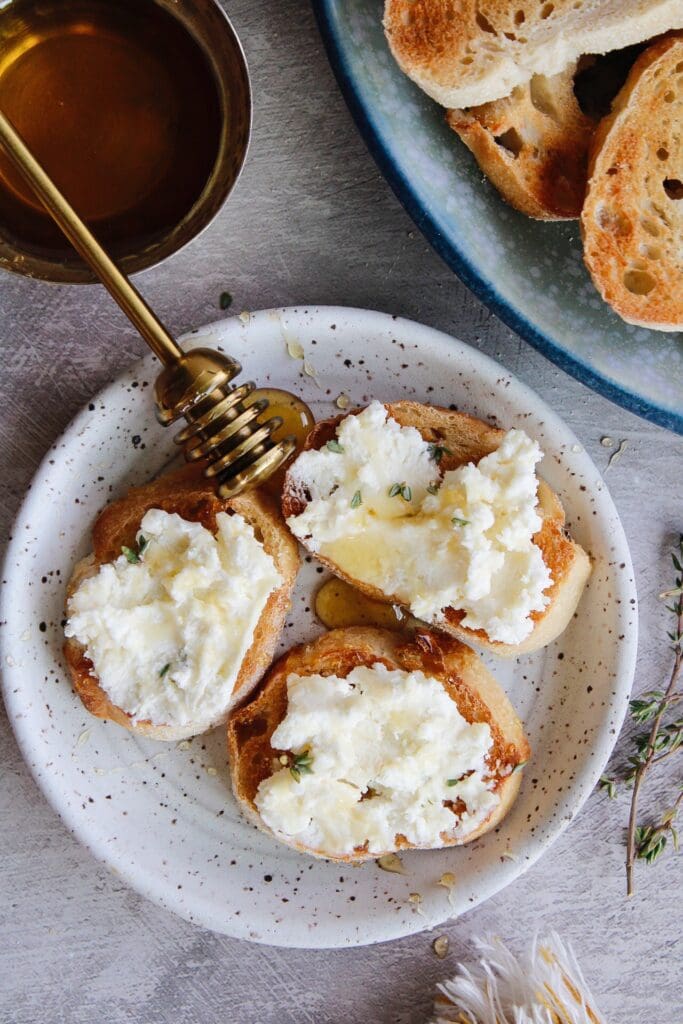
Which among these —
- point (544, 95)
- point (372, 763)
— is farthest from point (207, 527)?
point (544, 95)

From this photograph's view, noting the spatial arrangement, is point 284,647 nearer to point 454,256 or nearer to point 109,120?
point 454,256

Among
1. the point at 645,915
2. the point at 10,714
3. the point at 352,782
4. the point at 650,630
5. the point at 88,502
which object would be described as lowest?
the point at 645,915

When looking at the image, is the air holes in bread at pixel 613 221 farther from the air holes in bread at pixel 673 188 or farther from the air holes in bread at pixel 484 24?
the air holes in bread at pixel 484 24

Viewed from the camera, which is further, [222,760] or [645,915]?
[645,915]

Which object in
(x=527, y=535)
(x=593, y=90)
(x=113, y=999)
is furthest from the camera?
(x=113, y=999)

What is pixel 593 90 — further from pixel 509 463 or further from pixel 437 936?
pixel 437 936

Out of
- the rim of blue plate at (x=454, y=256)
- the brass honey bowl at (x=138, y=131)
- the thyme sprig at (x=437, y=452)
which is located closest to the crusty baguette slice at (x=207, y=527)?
the thyme sprig at (x=437, y=452)

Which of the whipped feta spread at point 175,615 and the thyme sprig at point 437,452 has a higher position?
the whipped feta spread at point 175,615

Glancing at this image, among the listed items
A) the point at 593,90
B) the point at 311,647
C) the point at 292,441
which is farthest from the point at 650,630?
the point at 593,90

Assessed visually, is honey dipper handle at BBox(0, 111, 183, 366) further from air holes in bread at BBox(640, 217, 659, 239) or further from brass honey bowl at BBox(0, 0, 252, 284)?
air holes in bread at BBox(640, 217, 659, 239)
